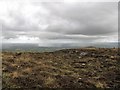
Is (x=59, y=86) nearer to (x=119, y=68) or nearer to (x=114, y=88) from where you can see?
(x=114, y=88)

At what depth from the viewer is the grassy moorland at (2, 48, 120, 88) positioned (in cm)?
1630

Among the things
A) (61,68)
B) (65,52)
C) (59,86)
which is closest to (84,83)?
(59,86)

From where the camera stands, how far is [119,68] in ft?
64.4

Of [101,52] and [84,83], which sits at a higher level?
[101,52]

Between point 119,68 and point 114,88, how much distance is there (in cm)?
422

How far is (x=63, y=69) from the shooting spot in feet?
63.6

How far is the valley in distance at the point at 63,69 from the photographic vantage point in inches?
642

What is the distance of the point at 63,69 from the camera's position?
19375 mm

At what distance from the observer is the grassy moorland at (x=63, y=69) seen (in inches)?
642

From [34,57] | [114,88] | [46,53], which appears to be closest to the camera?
[114,88]

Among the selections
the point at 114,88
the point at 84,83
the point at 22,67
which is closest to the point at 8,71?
the point at 22,67

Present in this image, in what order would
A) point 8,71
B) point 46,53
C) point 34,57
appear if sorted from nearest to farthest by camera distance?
point 8,71
point 34,57
point 46,53

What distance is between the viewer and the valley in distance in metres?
16.3

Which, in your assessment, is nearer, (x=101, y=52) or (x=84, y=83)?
(x=84, y=83)
